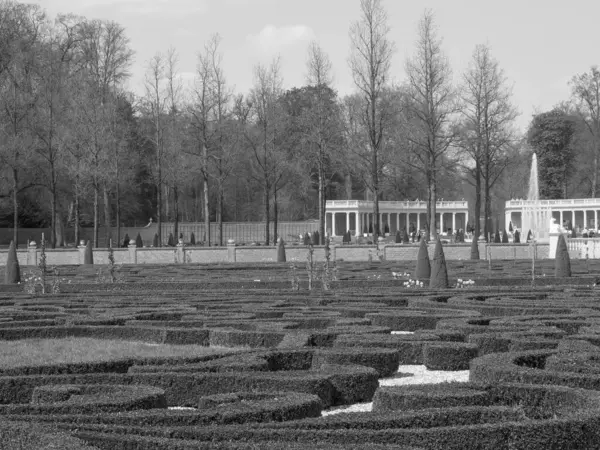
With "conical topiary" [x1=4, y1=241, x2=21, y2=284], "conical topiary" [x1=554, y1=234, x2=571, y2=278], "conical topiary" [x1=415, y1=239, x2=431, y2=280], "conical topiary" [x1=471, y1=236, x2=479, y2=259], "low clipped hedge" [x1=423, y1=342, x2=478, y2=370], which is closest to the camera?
"low clipped hedge" [x1=423, y1=342, x2=478, y2=370]

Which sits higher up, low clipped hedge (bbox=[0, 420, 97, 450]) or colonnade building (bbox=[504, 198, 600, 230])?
colonnade building (bbox=[504, 198, 600, 230])

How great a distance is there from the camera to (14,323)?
46.6ft

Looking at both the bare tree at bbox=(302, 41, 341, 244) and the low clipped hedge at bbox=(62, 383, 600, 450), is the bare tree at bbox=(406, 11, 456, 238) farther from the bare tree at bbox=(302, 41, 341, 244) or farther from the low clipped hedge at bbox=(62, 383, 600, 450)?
the low clipped hedge at bbox=(62, 383, 600, 450)

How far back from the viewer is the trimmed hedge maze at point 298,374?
656cm

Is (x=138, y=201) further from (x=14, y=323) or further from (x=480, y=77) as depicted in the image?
(x=14, y=323)

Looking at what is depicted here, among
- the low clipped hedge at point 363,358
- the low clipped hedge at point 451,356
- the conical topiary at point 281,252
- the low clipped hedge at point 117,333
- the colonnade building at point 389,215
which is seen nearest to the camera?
the low clipped hedge at point 363,358

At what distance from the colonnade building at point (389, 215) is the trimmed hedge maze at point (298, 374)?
54207 millimetres

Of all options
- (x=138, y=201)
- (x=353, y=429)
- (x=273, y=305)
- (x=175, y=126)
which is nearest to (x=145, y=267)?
(x=273, y=305)

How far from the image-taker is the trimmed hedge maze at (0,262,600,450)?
656 centimetres

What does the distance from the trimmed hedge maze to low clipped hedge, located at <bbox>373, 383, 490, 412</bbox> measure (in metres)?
0.01

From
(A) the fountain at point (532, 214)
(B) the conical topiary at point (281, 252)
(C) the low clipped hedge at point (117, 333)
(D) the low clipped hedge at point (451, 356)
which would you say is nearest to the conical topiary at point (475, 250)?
(B) the conical topiary at point (281, 252)

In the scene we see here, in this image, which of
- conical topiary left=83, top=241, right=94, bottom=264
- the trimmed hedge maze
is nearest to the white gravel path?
the trimmed hedge maze

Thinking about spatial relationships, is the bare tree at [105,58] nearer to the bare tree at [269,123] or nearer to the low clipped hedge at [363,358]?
the bare tree at [269,123]

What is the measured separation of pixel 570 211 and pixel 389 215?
12.1 m
